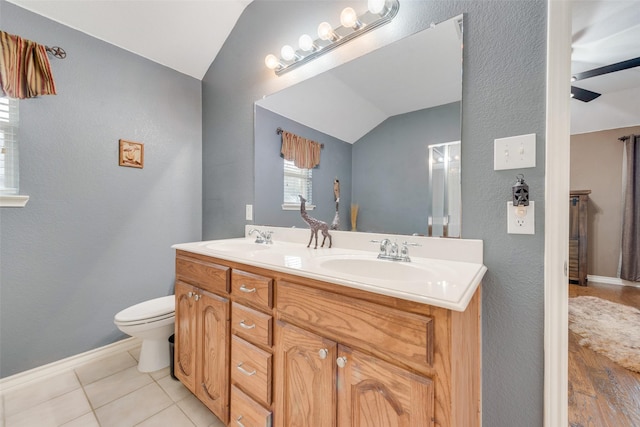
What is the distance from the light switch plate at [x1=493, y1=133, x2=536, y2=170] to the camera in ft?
2.95

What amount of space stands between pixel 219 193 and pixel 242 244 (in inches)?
29.9

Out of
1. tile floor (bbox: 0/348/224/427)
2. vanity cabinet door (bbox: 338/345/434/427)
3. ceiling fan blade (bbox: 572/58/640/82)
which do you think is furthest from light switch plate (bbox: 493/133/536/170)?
ceiling fan blade (bbox: 572/58/640/82)

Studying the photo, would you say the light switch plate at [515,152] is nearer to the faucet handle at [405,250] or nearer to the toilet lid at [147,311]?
the faucet handle at [405,250]

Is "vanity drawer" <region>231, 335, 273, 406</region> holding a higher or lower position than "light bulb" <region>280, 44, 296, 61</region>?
lower

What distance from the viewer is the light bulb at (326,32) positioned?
1.39m

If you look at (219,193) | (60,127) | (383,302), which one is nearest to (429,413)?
(383,302)

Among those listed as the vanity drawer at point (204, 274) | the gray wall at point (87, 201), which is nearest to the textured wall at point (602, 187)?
the vanity drawer at point (204, 274)

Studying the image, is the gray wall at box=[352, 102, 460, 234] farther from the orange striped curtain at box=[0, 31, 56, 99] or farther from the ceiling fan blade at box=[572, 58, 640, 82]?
the ceiling fan blade at box=[572, 58, 640, 82]

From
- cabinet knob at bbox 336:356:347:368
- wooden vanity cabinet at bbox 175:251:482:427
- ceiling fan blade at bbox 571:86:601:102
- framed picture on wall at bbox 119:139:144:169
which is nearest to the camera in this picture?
wooden vanity cabinet at bbox 175:251:482:427

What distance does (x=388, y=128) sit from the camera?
1.31 m

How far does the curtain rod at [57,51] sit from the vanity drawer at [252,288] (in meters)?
1.94

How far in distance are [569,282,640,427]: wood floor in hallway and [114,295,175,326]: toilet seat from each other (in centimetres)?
233

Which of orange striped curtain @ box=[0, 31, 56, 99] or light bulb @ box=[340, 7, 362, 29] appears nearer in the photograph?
light bulb @ box=[340, 7, 362, 29]

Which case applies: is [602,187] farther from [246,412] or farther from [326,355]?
[246,412]
